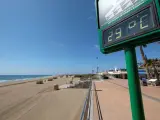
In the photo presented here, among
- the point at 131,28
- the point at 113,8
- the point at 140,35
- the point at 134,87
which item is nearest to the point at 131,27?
the point at 131,28

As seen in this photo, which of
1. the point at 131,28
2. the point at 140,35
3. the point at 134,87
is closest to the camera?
the point at 140,35

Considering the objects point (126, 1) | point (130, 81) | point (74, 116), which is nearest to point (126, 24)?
point (126, 1)

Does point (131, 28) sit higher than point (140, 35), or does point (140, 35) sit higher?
point (131, 28)

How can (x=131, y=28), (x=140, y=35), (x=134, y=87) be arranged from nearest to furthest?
1. (x=140, y=35)
2. (x=131, y=28)
3. (x=134, y=87)

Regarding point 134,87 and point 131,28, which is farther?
point 134,87

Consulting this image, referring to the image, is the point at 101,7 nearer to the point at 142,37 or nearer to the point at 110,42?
the point at 110,42

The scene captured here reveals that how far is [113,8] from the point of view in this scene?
247 centimetres

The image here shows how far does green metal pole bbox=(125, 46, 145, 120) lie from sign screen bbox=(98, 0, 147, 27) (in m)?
0.76

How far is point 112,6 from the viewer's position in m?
2.49

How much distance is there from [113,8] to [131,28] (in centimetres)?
66

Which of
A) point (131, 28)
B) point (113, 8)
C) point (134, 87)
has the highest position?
point (113, 8)

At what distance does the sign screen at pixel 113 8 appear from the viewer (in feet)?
6.99

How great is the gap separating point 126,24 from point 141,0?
1.51 feet

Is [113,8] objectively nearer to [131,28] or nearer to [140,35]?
[131,28]
